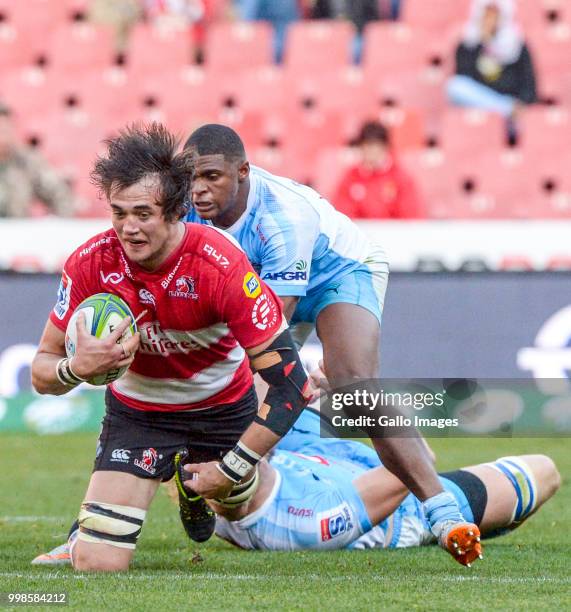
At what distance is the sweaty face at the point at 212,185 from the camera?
6.41m

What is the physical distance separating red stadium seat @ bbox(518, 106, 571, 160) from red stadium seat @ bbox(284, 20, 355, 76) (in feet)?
7.51

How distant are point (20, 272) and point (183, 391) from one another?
225 inches

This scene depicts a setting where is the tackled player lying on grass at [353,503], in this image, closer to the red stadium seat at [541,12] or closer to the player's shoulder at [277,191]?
the player's shoulder at [277,191]

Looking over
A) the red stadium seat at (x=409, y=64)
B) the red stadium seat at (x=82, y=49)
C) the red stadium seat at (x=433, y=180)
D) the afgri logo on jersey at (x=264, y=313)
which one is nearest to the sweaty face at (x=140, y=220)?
the afgri logo on jersey at (x=264, y=313)

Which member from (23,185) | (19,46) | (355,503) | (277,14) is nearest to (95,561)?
(355,503)

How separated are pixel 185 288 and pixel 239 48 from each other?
10.6m

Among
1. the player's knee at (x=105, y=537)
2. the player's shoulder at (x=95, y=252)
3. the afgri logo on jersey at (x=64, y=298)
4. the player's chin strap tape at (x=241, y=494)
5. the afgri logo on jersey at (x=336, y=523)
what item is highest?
the player's shoulder at (x=95, y=252)

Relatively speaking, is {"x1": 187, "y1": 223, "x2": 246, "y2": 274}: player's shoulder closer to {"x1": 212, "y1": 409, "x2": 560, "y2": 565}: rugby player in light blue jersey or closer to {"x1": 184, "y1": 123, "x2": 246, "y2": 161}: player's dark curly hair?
{"x1": 184, "y1": 123, "x2": 246, "y2": 161}: player's dark curly hair

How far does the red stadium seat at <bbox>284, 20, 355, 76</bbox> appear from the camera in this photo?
612 inches

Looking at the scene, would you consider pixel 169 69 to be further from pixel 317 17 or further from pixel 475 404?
pixel 475 404

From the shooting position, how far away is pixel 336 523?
6.24 metres

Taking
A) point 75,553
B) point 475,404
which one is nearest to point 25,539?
point 75,553

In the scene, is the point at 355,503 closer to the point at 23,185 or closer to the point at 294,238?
the point at 294,238

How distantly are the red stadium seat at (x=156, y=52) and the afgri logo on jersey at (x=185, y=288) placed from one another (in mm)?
10492
